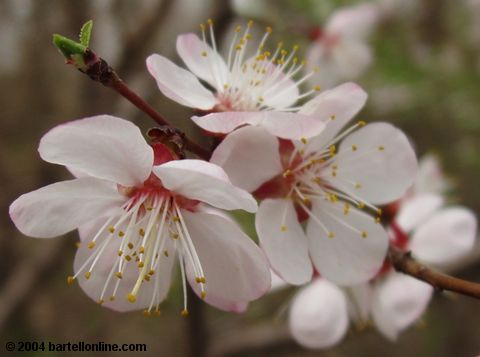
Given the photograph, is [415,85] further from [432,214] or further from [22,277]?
[22,277]

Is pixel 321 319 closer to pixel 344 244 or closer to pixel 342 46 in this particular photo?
pixel 344 244

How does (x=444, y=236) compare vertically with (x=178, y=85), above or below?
below

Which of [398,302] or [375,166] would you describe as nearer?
[375,166]

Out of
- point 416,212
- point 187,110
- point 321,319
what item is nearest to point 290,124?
point 321,319

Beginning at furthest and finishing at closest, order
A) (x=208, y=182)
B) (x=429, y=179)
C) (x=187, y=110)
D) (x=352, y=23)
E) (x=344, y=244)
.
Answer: (x=187, y=110)
(x=352, y=23)
(x=429, y=179)
(x=344, y=244)
(x=208, y=182)

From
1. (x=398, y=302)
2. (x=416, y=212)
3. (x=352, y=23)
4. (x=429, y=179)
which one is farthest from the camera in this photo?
(x=352, y=23)

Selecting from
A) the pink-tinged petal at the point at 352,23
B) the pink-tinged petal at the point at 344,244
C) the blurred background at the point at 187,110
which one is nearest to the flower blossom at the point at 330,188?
the pink-tinged petal at the point at 344,244
